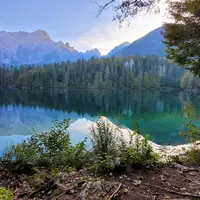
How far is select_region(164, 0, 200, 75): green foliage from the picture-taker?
28.0 feet

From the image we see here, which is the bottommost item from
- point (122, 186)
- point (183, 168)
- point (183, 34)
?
point (183, 168)

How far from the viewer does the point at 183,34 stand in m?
9.15

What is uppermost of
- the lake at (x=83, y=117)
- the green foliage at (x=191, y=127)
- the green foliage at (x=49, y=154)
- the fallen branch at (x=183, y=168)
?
the green foliage at (x=191, y=127)

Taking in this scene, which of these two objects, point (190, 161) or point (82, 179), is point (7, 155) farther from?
point (190, 161)

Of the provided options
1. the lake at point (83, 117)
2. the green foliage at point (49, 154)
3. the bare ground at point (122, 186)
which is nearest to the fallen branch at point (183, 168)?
the bare ground at point (122, 186)

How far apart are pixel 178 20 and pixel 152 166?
771 cm

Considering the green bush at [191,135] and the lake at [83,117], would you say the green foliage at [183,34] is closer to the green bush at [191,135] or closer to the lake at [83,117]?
the lake at [83,117]

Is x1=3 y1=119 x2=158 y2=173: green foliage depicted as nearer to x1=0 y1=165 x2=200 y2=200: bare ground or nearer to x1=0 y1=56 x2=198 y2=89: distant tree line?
x1=0 y1=165 x2=200 y2=200: bare ground

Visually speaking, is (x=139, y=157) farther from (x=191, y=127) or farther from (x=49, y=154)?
(x=49, y=154)

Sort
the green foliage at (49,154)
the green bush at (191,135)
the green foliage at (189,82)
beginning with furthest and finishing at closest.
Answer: the green foliage at (189,82), the green foliage at (49,154), the green bush at (191,135)

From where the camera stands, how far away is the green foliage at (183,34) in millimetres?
8539

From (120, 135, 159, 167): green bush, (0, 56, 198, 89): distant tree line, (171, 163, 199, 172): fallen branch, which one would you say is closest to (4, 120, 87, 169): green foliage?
(120, 135, 159, 167): green bush

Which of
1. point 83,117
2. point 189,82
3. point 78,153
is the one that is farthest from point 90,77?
point 78,153

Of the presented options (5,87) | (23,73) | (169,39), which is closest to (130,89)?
(23,73)
